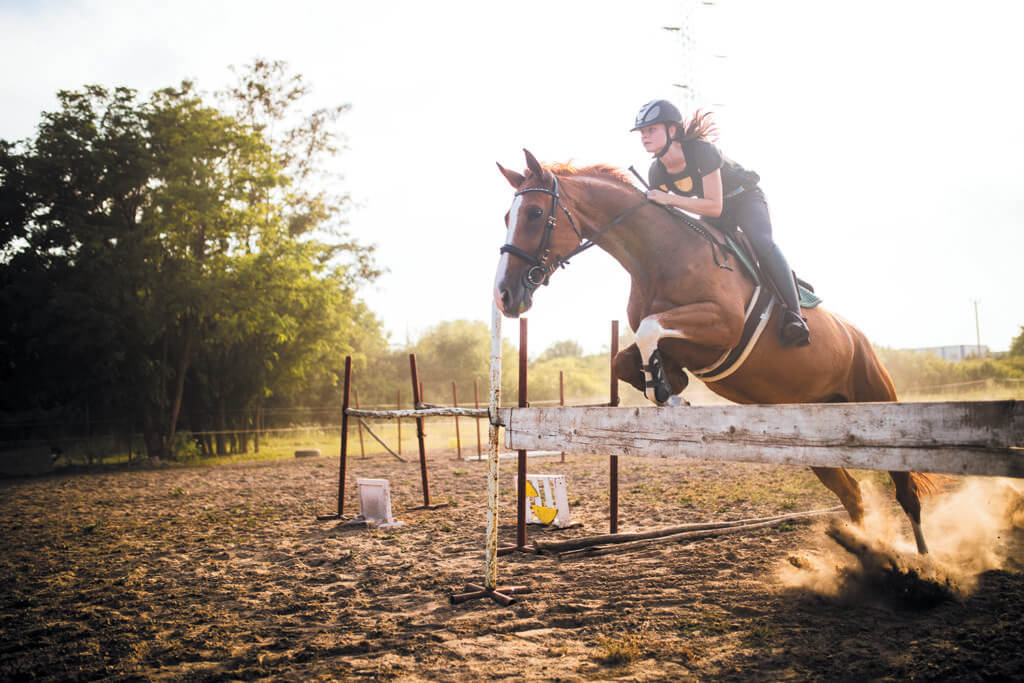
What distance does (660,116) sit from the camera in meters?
3.07

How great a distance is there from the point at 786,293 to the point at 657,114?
113 centimetres

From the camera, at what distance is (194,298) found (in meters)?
14.4

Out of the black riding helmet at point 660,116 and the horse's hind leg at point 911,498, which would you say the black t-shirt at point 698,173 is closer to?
the black riding helmet at point 660,116

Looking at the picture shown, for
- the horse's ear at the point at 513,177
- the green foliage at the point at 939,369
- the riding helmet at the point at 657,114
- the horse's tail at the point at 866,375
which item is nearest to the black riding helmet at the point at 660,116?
the riding helmet at the point at 657,114

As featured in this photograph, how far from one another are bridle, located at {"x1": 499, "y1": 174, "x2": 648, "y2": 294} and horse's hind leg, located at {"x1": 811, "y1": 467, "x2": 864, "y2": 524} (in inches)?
83.3

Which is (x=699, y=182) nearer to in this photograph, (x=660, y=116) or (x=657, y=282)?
(x=660, y=116)

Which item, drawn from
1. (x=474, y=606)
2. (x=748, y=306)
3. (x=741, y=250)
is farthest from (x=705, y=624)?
(x=741, y=250)

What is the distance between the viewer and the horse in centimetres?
279

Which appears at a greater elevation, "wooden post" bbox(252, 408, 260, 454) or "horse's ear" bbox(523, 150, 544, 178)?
"horse's ear" bbox(523, 150, 544, 178)

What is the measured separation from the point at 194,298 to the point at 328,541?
1079cm

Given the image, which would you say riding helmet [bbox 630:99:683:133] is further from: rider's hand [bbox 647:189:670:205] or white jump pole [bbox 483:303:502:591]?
white jump pole [bbox 483:303:502:591]

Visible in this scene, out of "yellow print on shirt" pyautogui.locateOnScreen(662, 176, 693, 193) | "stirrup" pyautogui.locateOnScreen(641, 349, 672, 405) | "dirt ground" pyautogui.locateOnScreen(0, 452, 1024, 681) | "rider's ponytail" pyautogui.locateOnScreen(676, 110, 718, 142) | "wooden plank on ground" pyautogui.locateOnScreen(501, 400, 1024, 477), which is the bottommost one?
"dirt ground" pyautogui.locateOnScreen(0, 452, 1024, 681)

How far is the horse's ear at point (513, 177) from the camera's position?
121 inches

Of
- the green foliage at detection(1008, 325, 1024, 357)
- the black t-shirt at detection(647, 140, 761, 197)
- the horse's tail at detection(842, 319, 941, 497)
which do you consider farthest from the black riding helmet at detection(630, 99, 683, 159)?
the green foliage at detection(1008, 325, 1024, 357)
